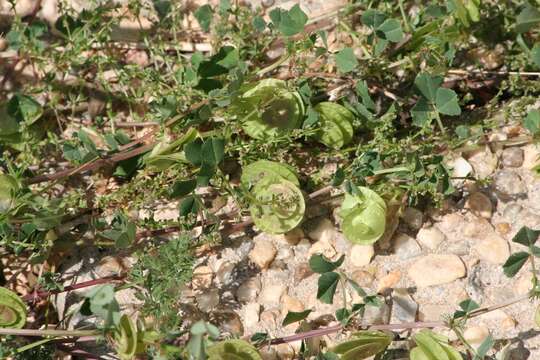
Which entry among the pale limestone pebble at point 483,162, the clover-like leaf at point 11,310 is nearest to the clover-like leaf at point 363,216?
the pale limestone pebble at point 483,162

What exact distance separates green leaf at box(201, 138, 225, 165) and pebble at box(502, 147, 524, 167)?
964 millimetres

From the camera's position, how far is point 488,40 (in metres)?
2.95

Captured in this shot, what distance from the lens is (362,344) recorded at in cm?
229

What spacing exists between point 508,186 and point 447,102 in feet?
1.22

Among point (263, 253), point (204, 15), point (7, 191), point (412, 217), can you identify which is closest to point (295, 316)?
point (263, 253)

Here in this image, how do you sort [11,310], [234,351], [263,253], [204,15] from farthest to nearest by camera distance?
[204,15] → [263,253] → [11,310] → [234,351]

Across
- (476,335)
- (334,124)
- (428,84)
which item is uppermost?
(428,84)

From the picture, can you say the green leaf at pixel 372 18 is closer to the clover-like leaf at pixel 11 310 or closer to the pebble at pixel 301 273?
the pebble at pixel 301 273

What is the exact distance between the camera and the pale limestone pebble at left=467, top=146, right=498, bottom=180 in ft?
8.95

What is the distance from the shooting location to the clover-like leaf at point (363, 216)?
2.47 m

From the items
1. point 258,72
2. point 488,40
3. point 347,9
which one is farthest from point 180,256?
point 488,40

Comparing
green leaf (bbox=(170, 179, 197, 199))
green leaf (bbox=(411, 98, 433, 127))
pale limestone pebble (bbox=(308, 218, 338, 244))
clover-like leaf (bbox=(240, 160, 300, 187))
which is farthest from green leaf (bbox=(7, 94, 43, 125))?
green leaf (bbox=(411, 98, 433, 127))

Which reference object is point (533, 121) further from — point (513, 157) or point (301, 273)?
point (301, 273)

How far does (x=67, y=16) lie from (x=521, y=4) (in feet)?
5.08
